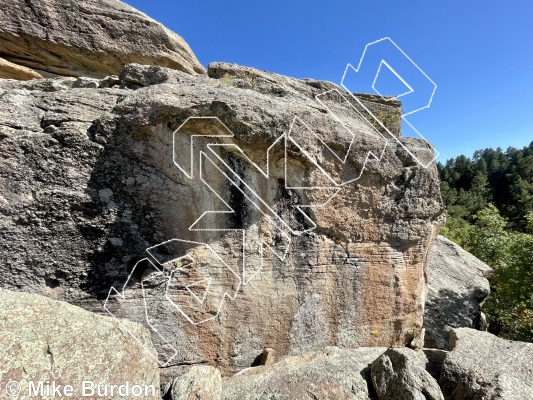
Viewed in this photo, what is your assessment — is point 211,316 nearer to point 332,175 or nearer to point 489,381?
point 332,175

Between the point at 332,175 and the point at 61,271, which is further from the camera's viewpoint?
the point at 332,175

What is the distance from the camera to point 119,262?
4.46 m

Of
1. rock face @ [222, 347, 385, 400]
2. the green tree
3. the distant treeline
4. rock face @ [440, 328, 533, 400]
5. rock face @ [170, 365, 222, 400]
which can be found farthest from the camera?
the distant treeline

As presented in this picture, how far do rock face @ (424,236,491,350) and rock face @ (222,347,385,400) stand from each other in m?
3.69

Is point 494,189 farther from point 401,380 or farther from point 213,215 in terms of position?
point 213,215

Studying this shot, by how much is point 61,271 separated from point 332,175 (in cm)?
424

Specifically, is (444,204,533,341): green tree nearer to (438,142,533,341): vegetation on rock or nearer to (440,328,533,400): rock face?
(438,142,533,341): vegetation on rock

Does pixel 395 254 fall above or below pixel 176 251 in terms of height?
above

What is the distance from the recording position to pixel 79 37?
7.80 metres

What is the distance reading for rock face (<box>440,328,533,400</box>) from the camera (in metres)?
4.16

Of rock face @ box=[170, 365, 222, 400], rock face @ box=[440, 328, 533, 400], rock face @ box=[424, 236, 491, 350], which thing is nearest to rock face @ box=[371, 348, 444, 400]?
rock face @ box=[440, 328, 533, 400]

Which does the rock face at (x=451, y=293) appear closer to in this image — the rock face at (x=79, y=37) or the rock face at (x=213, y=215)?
the rock face at (x=213, y=215)

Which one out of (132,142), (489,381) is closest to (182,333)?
(132,142)

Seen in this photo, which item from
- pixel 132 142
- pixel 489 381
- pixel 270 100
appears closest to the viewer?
pixel 489 381
